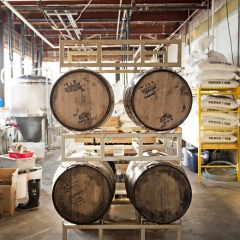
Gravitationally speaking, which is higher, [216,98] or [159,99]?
[216,98]

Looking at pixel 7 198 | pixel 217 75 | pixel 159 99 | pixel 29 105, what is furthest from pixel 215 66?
pixel 29 105

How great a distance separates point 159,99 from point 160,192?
31.4 inches

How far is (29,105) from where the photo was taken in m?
7.27

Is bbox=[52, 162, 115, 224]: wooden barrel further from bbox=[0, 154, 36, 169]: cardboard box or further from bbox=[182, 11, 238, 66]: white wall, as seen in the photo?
bbox=[182, 11, 238, 66]: white wall

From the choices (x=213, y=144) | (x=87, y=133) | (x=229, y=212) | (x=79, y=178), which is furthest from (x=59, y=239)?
(x=213, y=144)

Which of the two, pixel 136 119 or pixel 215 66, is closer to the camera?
pixel 136 119

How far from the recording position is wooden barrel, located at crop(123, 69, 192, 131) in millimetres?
2385

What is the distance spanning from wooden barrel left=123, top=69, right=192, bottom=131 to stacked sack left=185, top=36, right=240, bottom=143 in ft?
8.20

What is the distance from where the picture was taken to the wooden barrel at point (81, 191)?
97.8 inches

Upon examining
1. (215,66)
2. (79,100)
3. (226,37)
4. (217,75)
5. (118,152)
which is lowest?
(118,152)

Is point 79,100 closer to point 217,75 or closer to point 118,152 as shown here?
point 118,152

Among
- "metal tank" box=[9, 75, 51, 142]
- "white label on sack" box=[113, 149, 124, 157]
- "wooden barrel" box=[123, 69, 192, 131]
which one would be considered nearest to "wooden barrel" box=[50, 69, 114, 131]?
"wooden barrel" box=[123, 69, 192, 131]

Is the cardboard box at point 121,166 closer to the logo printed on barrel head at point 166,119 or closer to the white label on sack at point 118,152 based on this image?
the white label on sack at point 118,152

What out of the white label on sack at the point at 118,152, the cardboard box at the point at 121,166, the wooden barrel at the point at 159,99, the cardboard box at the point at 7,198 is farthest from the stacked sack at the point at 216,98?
the cardboard box at the point at 7,198
